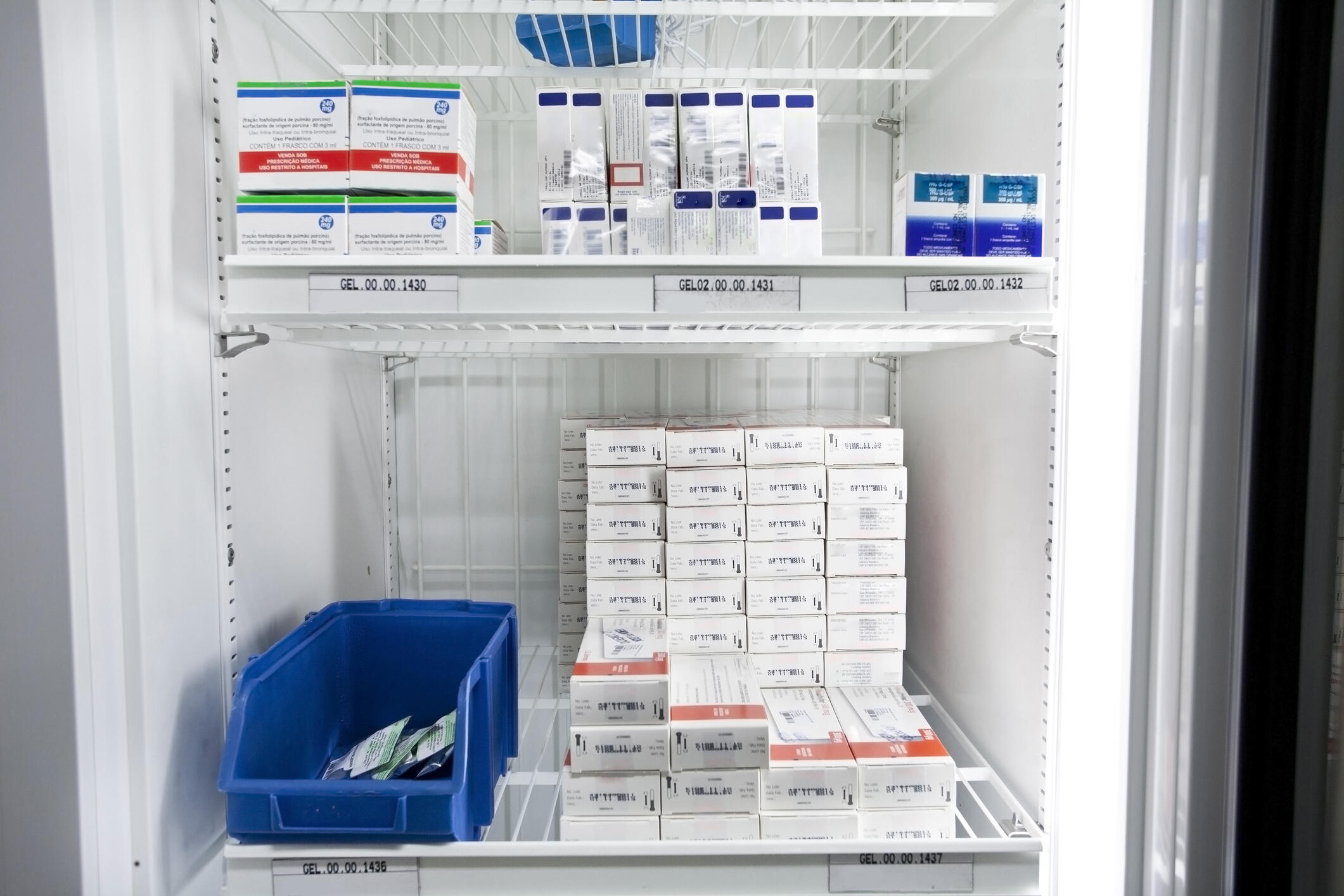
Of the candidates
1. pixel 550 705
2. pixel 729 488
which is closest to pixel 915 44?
pixel 729 488

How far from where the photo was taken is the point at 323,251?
2.71ft

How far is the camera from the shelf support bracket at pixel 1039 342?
0.81 metres

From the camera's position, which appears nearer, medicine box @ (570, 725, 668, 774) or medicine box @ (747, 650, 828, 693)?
medicine box @ (570, 725, 668, 774)

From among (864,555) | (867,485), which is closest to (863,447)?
(867,485)

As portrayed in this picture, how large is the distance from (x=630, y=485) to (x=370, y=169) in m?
0.56

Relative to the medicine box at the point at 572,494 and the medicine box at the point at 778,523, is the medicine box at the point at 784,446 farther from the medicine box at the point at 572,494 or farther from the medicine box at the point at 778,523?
the medicine box at the point at 572,494

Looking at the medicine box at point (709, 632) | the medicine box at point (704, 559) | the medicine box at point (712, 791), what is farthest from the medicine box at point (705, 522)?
the medicine box at point (712, 791)

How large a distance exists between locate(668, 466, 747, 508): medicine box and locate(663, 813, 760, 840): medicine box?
1.42 ft

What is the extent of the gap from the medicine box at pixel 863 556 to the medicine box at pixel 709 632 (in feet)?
0.55

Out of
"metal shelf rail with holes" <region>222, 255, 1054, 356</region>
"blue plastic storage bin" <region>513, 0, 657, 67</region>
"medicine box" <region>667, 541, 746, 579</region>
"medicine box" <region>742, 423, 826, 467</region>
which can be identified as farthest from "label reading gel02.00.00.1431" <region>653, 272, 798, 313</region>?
"blue plastic storage bin" <region>513, 0, 657, 67</region>

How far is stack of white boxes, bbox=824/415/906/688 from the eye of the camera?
1.07m

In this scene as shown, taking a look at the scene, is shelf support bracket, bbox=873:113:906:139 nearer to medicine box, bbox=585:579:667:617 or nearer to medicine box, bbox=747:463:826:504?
medicine box, bbox=747:463:826:504

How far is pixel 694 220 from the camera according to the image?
84cm

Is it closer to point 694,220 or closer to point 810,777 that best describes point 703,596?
point 810,777
